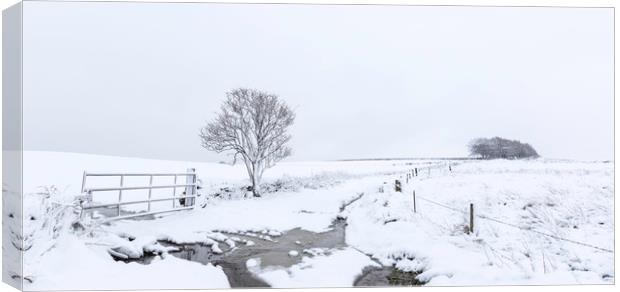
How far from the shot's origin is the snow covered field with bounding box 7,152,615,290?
593cm

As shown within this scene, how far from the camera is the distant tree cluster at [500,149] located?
756 centimetres

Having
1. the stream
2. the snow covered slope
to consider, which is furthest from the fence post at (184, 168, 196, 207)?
the snow covered slope

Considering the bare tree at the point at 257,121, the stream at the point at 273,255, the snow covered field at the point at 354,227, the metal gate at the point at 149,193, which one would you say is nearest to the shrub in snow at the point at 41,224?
the snow covered field at the point at 354,227

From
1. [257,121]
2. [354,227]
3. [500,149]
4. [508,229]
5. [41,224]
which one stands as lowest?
[354,227]

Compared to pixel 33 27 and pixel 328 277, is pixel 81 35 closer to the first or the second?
pixel 33 27

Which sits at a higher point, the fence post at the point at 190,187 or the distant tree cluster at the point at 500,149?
the distant tree cluster at the point at 500,149

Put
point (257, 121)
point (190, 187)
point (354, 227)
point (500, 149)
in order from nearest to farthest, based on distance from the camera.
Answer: point (500, 149), point (354, 227), point (190, 187), point (257, 121)

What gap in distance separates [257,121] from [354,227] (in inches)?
123

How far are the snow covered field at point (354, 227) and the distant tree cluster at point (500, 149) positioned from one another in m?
0.20

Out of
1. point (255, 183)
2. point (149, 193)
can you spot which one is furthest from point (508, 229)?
point (149, 193)

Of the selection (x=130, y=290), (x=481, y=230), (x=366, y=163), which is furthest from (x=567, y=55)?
(x=130, y=290)

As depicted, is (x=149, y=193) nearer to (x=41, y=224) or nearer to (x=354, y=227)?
(x=41, y=224)

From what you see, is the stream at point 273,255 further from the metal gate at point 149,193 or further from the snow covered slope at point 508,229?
the metal gate at point 149,193

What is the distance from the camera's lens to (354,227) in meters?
8.30
